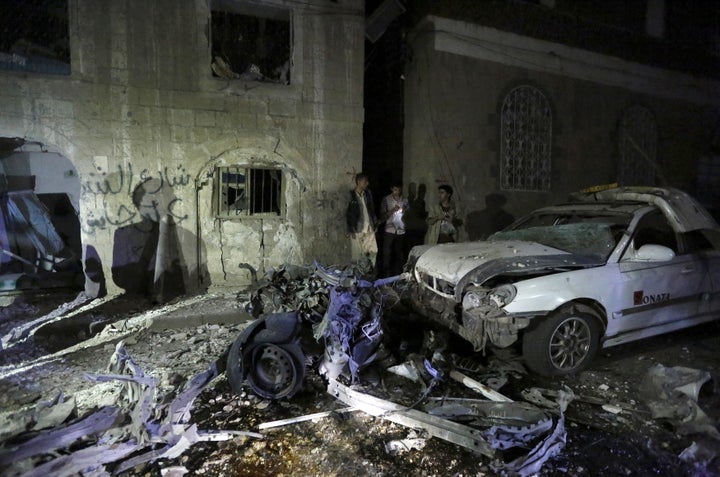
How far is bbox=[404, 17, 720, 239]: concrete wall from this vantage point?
9094 millimetres

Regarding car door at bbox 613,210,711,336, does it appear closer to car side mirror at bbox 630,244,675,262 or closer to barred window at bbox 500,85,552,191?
car side mirror at bbox 630,244,675,262

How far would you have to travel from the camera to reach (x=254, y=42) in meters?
7.95

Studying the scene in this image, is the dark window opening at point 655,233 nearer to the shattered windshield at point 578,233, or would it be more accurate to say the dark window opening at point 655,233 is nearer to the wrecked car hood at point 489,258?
the shattered windshield at point 578,233

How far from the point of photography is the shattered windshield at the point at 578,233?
14.5 feet

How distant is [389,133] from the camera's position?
10281mm

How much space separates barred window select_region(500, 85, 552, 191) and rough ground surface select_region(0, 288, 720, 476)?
5.19 meters

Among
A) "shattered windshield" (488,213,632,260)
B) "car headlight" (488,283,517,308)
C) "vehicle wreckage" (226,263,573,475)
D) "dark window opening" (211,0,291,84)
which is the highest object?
"dark window opening" (211,0,291,84)

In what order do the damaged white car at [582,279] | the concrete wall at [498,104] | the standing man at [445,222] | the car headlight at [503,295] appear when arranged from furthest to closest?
the concrete wall at [498,104], the standing man at [445,222], the damaged white car at [582,279], the car headlight at [503,295]

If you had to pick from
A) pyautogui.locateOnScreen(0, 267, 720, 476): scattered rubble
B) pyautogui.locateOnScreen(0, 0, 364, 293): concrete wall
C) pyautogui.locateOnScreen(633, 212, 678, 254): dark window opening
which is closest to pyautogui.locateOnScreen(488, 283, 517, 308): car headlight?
pyautogui.locateOnScreen(0, 267, 720, 476): scattered rubble

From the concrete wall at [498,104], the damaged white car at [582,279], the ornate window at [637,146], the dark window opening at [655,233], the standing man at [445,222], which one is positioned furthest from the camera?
the ornate window at [637,146]

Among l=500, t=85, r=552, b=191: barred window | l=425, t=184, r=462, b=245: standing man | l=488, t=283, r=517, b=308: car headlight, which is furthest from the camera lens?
l=500, t=85, r=552, b=191: barred window

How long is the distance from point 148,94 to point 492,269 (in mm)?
6037

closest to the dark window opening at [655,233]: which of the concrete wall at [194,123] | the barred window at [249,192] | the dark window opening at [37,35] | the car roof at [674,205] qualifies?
the car roof at [674,205]

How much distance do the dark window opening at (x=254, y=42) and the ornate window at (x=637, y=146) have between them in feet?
28.8
